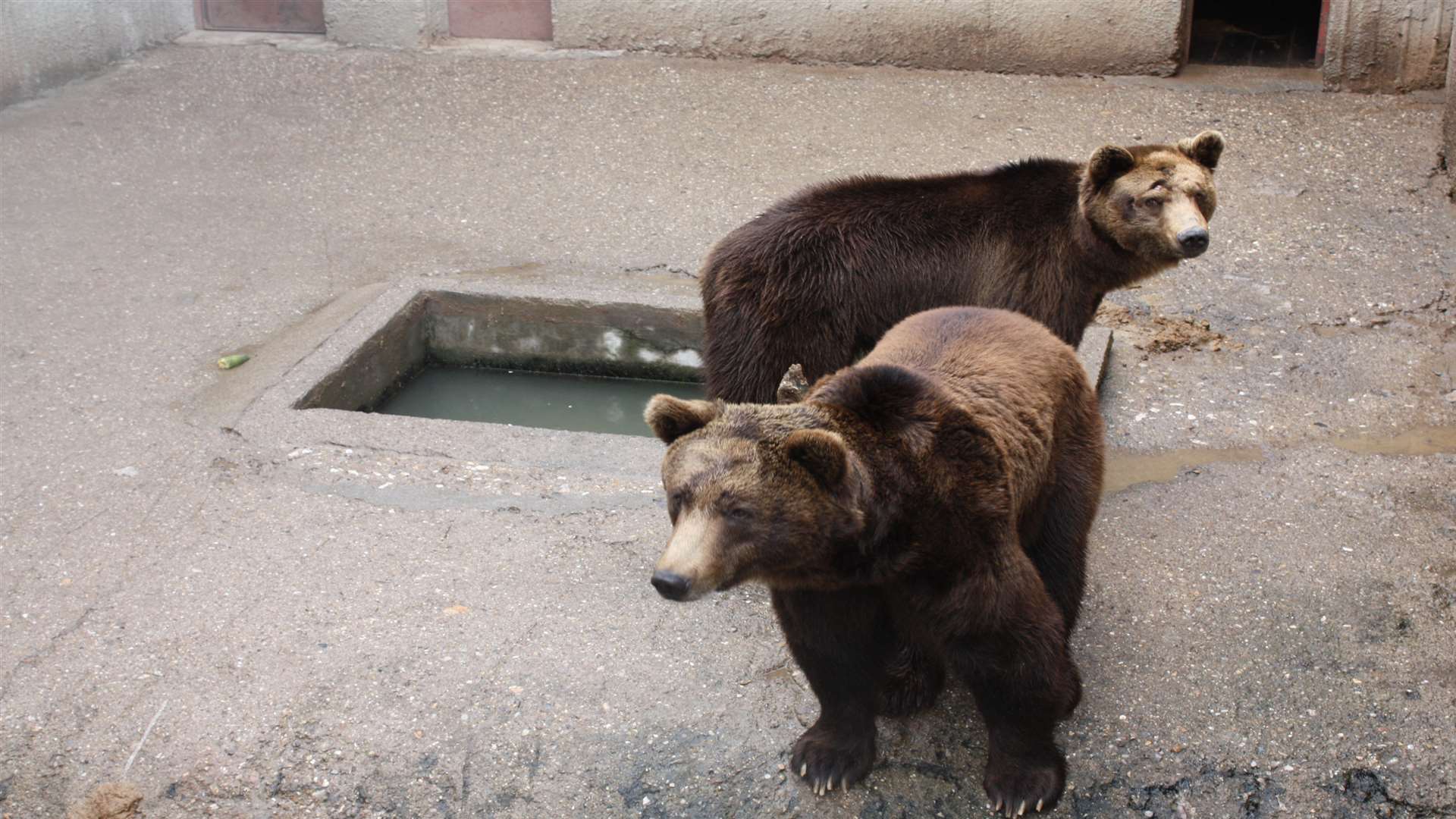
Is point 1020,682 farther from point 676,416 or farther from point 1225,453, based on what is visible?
point 1225,453

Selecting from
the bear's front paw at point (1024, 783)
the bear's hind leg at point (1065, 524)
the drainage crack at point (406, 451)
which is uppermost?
the bear's hind leg at point (1065, 524)

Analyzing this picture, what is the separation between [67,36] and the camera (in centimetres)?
978

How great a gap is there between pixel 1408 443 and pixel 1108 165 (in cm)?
175

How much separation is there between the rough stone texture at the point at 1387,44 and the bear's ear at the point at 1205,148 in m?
4.39

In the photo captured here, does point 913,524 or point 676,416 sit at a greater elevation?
point 676,416

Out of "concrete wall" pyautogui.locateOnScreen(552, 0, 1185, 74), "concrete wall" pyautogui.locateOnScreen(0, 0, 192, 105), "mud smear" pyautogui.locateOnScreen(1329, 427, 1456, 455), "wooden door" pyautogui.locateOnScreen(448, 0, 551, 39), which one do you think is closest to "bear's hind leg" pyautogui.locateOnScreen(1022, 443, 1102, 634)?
"mud smear" pyautogui.locateOnScreen(1329, 427, 1456, 455)

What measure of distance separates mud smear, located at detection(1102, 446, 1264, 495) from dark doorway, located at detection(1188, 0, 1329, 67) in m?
5.30

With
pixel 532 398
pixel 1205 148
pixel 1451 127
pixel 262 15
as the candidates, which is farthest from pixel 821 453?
pixel 262 15

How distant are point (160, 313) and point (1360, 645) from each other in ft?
18.2

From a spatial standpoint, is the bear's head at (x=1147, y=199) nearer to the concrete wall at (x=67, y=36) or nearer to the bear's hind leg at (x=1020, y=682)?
the bear's hind leg at (x=1020, y=682)

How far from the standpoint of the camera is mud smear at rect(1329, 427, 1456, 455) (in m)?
5.28

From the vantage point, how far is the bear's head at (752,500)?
2828 mm

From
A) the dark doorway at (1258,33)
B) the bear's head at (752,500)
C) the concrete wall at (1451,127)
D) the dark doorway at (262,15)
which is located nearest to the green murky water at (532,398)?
the bear's head at (752,500)

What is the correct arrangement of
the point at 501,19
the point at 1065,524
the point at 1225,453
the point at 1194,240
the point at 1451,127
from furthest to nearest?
the point at 501,19 → the point at 1451,127 → the point at 1225,453 → the point at 1194,240 → the point at 1065,524
